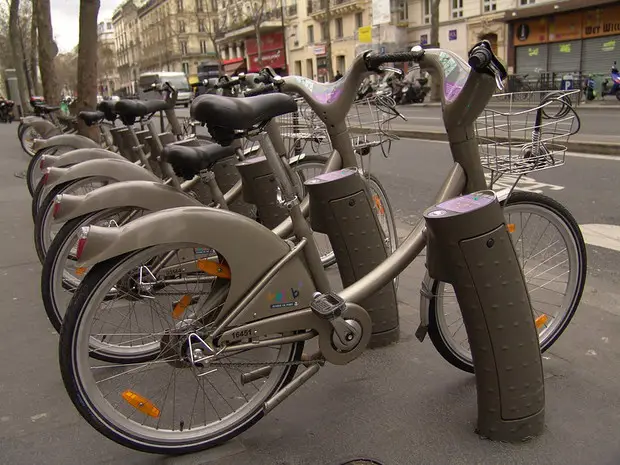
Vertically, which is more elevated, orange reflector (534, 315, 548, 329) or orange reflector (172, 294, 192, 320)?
orange reflector (172, 294, 192, 320)

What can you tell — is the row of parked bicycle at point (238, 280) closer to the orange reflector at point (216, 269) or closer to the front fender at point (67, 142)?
the orange reflector at point (216, 269)

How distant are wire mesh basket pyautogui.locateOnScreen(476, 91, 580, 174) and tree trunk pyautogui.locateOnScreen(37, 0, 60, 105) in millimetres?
12203

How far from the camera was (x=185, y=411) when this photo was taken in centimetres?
254

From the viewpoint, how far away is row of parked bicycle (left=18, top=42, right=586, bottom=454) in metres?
2.03

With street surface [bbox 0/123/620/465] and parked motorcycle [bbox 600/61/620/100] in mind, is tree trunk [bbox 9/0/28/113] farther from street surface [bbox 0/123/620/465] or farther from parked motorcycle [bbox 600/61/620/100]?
street surface [bbox 0/123/620/465]

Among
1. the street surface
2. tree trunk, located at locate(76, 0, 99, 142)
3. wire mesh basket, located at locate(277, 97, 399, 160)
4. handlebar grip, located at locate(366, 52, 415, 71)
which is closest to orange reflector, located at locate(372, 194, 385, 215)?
wire mesh basket, located at locate(277, 97, 399, 160)

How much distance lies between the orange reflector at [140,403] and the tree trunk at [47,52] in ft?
39.8

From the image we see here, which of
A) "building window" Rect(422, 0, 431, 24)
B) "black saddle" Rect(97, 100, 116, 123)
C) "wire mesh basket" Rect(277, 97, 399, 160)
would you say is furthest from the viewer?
"building window" Rect(422, 0, 431, 24)

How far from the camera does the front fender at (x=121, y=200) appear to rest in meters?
2.76

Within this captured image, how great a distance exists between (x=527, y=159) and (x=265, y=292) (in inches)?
45.5

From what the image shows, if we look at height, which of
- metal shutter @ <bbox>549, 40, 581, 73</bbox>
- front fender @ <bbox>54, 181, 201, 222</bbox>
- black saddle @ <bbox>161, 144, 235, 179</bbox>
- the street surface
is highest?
metal shutter @ <bbox>549, 40, 581, 73</bbox>

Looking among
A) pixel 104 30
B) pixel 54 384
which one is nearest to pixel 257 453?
pixel 54 384

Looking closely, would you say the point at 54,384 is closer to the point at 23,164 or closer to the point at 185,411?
the point at 185,411

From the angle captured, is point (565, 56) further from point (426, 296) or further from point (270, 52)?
point (270, 52)
